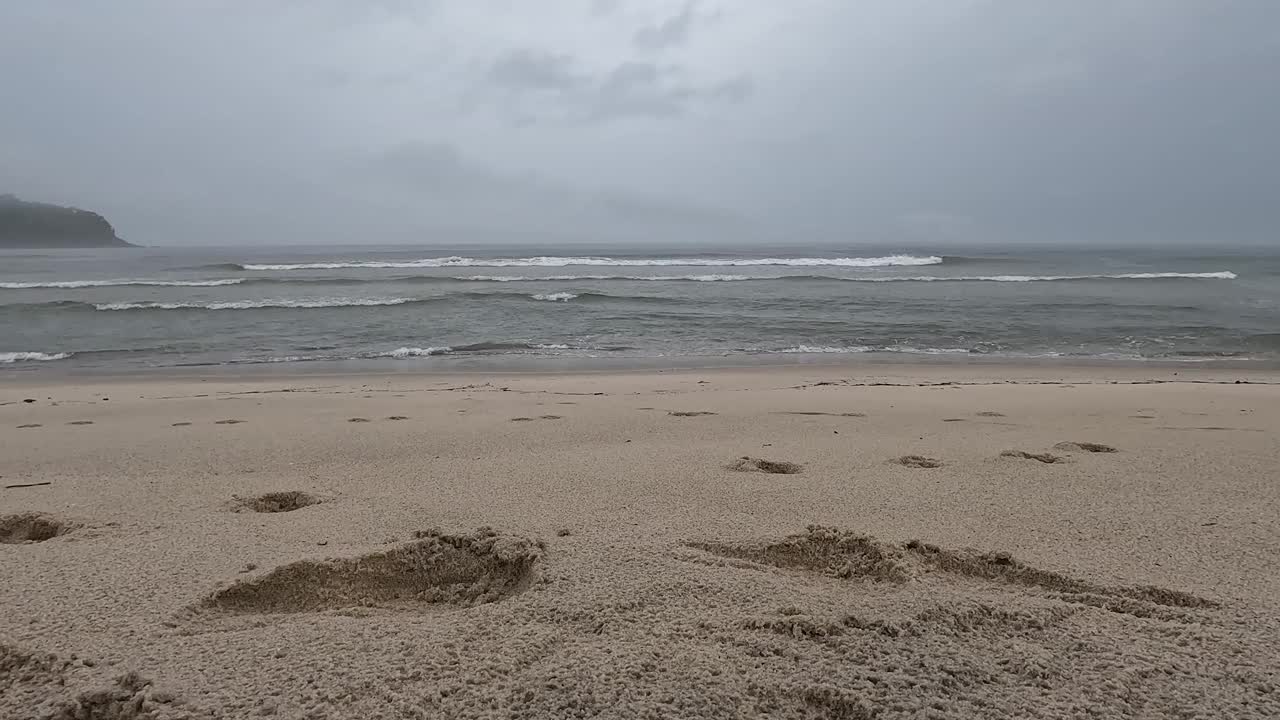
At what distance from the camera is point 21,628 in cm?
180

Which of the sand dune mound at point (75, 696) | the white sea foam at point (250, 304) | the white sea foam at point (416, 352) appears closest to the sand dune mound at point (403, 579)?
the sand dune mound at point (75, 696)

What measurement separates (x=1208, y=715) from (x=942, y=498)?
1.54m

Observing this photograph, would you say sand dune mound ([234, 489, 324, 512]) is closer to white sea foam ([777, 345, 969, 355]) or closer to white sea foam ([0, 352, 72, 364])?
white sea foam ([777, 345, 969, 355])

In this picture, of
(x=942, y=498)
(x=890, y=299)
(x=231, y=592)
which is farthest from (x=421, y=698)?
(x=890, y=299)

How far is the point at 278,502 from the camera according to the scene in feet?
10.3

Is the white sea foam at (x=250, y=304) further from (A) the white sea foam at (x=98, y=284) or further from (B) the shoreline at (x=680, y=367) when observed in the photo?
(B) the shoreline at (x=680, y=367)

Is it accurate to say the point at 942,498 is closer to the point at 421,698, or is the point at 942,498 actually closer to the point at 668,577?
the point at 668,577

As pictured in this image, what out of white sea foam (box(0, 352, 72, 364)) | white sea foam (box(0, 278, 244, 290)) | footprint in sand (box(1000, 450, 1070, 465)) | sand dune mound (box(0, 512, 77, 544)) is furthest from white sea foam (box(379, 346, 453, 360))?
white sea foam (box(0, 278, 244, 290))

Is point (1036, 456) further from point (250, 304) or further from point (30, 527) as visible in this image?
point (250, 304)

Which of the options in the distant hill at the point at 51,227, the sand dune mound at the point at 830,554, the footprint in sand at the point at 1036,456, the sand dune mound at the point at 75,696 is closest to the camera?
the sand dune mound at the point at 75,696

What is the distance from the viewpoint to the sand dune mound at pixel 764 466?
355cm

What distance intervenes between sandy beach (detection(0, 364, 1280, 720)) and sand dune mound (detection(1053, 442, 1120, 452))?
0.08ft

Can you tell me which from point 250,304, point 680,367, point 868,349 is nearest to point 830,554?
point 680,367

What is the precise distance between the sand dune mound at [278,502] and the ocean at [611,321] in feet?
24.9
